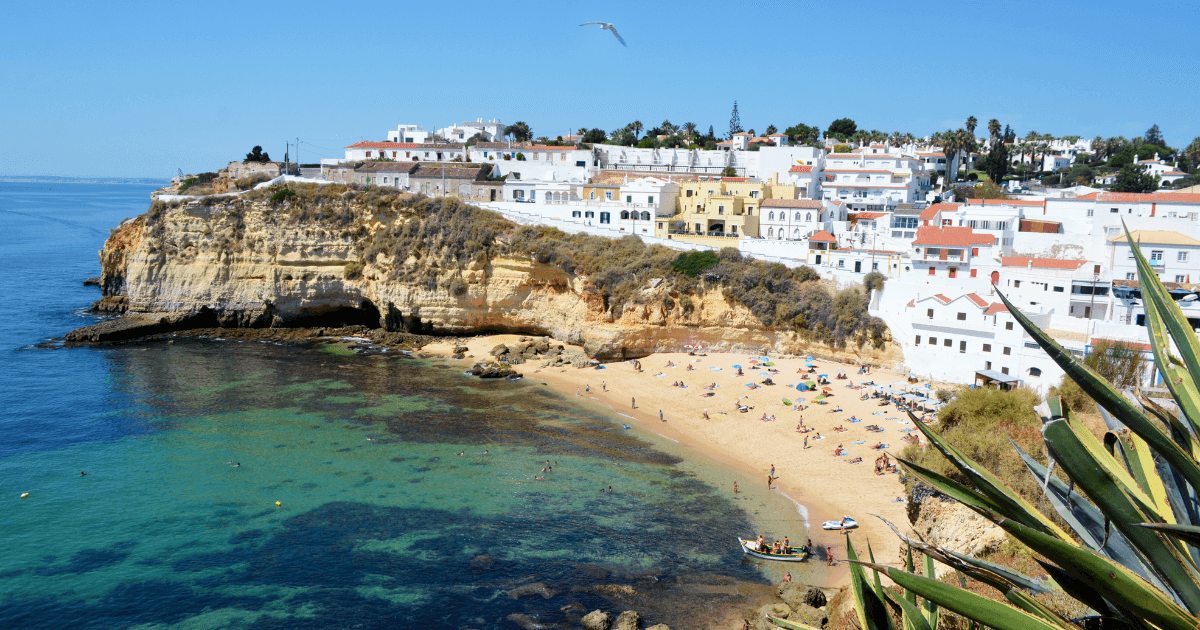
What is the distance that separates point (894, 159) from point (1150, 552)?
63.1 m

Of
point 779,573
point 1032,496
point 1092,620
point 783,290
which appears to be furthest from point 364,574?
point 783,290

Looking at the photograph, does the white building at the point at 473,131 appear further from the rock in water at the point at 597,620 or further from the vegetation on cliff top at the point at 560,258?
the rock in water at the point at 597,620

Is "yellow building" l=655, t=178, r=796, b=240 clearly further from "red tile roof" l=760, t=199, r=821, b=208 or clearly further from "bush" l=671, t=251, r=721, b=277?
"bush" l=671, t=251, r=721, b=277

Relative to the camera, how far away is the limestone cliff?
47344 millimetres

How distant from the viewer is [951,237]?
38.5m

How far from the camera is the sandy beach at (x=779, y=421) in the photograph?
2467cm

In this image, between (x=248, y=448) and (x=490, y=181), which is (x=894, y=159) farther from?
(x=248, y=448)

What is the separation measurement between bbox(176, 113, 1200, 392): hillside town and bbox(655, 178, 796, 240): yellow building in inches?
5.5

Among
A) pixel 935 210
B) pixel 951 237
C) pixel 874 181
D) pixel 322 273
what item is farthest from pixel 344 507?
pixel 874 181

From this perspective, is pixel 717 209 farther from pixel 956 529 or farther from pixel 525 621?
pixel 525 621

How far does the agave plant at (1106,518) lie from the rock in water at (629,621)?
1509cm

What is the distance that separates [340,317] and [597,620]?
4130 cm

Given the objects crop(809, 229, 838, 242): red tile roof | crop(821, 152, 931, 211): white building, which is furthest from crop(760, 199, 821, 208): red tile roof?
crop(821, 152, 931, 211): white building

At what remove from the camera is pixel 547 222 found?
4981cm
